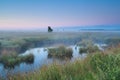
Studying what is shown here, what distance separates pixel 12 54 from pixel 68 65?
12567 mm

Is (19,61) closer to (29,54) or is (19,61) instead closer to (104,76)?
(29,54)

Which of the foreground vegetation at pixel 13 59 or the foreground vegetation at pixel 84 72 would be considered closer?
the foreground vegetation at pixel 84 72

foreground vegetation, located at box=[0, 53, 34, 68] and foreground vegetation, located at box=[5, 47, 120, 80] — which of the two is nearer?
foreground vegetation, located at box=[5, 47, 120, 80]

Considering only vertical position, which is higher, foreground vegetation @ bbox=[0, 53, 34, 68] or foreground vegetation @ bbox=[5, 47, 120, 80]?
foreground vegetation @ bbox=[5, 47, 120, 80]

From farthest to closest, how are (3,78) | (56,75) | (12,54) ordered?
(12,54), (3,78), (56,75)

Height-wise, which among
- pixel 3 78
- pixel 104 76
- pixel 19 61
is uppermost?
pixel 104 76

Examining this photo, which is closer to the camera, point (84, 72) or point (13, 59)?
point (84, 72)

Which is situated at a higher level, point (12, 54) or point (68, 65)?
point (68, 65)

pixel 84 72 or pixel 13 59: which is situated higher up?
pixel 84 72

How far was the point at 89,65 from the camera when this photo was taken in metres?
8.08

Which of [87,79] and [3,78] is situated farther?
[3,78]

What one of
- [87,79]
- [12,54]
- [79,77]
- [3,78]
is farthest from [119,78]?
[12,54]

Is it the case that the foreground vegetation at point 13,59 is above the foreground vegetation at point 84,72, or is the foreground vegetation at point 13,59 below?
Result: below

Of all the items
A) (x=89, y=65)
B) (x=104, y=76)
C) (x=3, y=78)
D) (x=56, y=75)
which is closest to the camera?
(x=104, y=76)
